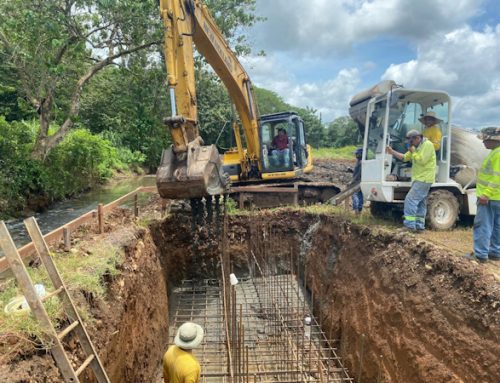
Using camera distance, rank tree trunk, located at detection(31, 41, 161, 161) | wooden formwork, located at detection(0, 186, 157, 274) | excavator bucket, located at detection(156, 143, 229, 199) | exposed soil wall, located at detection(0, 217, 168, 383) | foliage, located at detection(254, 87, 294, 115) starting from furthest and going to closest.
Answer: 1. foliage, located at detection(254, 87, 294, 115)
2. tree trunk, located at detection(31, 41, 161, 161)
3. excavator bucket, located at detection(156, 143, 229, 199)
4. wooden formwork, located at detection(0, 186, 157, 274)
5. exposed soil wall, located at detection(0, 217, 168, 383)

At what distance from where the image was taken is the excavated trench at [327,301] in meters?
4.23

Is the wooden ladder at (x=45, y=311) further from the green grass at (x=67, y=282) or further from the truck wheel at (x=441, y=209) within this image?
the truck wheel at (x=441, y=209)

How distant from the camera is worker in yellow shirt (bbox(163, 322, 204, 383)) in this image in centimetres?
332

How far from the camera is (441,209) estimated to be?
6.64 m

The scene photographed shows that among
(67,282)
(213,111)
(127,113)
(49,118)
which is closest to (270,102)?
(213,111)

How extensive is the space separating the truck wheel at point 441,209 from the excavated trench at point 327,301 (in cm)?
95

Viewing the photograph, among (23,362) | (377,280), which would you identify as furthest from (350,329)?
(23,362)

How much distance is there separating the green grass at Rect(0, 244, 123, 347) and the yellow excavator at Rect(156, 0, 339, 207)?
1.21m

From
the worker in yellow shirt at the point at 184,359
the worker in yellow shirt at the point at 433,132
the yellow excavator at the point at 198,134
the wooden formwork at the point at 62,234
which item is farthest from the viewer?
the worker in yellow shirt at the point at 433,132

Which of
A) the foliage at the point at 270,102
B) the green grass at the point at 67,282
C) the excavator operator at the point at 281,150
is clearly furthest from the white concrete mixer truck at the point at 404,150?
the foliage at the point at 270,102

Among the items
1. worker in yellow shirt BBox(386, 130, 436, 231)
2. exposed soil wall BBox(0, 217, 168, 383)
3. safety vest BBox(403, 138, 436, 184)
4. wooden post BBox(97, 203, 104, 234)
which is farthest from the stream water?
safety vest BBox(403, 138, 436, 184)

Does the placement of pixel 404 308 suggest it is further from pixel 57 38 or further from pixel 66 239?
pixel 57 38

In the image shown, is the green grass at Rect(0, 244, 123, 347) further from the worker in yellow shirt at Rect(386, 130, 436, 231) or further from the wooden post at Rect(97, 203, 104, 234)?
the worker in yellow shirt at Rect(386, 130, 436, 231)

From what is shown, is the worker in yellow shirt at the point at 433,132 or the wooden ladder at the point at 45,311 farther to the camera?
the worker in yellow shirt at the point at 433,132
